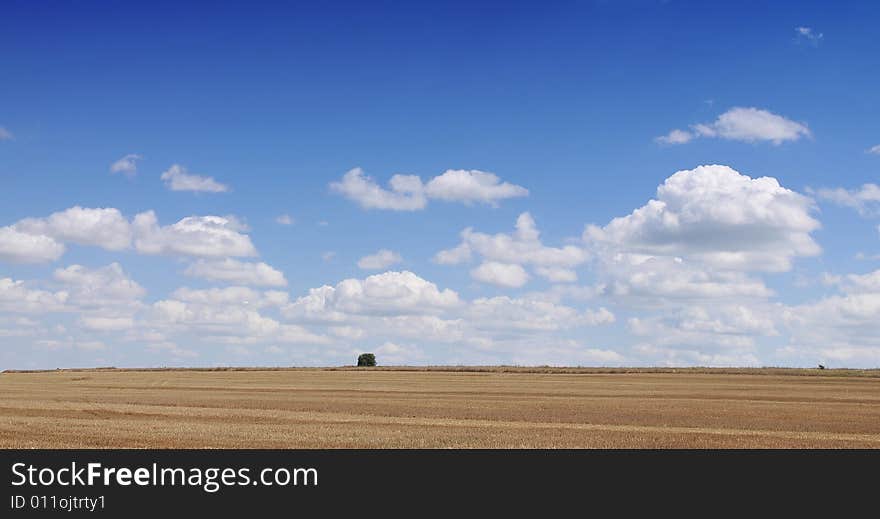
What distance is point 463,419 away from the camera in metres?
45.6

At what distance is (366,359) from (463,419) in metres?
111

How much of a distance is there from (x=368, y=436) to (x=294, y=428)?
17.1 feet

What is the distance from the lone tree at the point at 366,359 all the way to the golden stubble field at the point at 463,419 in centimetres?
7454

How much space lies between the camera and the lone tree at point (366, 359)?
15425 cm

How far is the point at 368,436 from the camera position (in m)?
34.4
